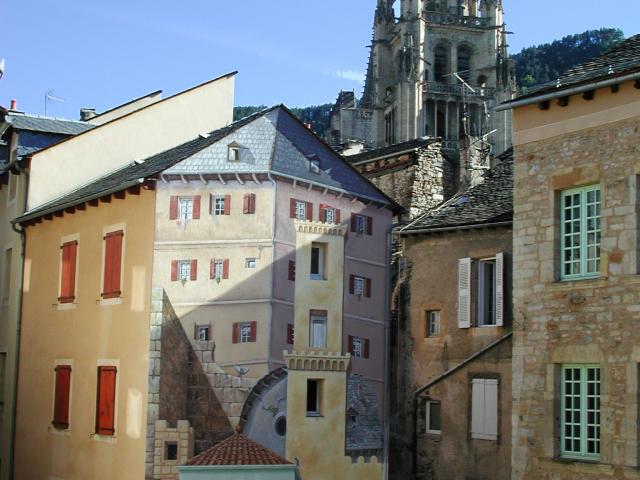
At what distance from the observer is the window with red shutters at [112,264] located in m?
23.8

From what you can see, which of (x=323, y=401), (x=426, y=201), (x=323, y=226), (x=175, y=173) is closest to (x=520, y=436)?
(x=323, y=401)

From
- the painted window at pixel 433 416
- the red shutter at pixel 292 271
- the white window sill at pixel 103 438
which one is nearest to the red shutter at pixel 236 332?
the red shutter at pixel 292 271

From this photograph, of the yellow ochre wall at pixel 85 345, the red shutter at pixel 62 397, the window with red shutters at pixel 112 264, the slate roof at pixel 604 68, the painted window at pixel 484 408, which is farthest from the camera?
the red shutter at pixel 62 397

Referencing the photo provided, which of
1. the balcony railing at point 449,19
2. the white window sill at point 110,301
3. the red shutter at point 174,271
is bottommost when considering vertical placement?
the white window sill at point 110,301

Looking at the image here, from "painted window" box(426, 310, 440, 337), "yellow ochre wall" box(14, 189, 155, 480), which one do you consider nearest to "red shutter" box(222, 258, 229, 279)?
"yellow ochre wall" box(14, 189, 155, 480)

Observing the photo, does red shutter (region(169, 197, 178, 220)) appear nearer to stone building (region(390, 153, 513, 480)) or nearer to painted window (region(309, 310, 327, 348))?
painted window (region(309, 310, 327, 348))

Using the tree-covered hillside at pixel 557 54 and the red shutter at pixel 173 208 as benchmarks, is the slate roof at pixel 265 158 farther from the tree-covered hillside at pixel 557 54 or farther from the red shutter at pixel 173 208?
the tree-covered hillside at pixel 557 54

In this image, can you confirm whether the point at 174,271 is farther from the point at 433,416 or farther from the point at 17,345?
the point at 17,345

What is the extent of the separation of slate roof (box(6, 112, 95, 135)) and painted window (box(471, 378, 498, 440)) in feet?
39.6

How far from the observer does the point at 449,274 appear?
2378cm

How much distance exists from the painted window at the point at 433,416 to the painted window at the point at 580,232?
5.95 m

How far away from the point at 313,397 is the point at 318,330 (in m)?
1.31

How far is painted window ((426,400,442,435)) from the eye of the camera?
2300 centimetres

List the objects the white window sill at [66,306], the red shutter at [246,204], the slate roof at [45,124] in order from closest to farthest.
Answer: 1. the red shutter at [246,204]
2. the white window sill at [66,306]
3. the slate roof at [45,124]
